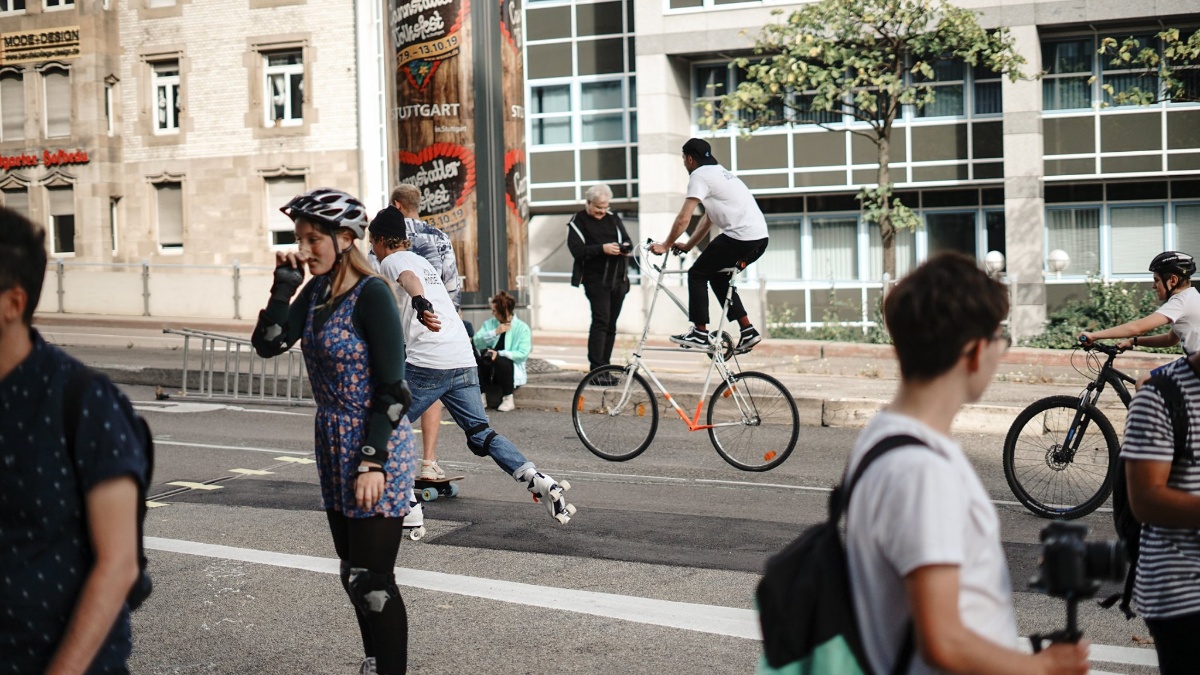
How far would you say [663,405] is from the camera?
43.5 ft

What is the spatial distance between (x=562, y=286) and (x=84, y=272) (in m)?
12.2

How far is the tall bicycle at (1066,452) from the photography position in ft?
28.0

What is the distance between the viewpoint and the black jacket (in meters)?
14.0

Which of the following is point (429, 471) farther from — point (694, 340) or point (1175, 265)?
point (1175, 265)

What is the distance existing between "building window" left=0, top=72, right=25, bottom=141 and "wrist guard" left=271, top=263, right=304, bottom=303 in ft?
124

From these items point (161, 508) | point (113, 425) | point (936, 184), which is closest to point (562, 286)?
point (936, 184)

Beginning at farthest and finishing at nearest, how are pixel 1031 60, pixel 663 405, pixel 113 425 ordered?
1. pixel 1031 60
2. pixel 663 405
3. pixel 113 425

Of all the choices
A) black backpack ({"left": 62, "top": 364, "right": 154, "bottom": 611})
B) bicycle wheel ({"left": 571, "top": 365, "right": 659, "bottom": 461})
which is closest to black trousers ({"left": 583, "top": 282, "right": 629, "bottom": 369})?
bicycle wheel ({"left": 571, "top": 365, "right": 659, "bottom": 461})

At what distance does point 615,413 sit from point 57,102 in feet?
106

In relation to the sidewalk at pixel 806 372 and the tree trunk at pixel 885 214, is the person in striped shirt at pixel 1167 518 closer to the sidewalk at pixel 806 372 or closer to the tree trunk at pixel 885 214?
the sidewalk at pixel 806 372

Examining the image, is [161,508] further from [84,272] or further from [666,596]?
[84,272]

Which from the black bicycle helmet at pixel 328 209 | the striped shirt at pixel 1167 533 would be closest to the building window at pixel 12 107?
the black bicycle helmet at pixel 328 209

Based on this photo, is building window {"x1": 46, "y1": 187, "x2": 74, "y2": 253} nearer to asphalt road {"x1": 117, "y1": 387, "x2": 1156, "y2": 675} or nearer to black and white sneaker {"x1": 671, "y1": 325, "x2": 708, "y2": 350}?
asphalt road {"x1": 117, "y1": 387, "x2": 1156, "y2": 675}

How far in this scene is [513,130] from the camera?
17203 millimetres
